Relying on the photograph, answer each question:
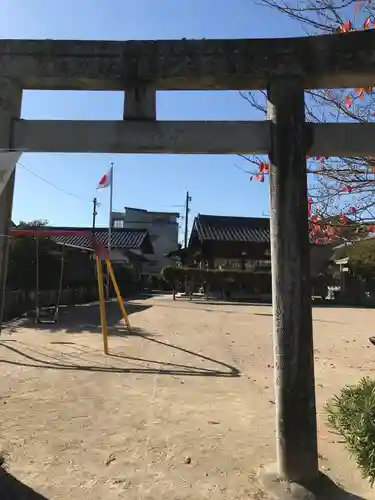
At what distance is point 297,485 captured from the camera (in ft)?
11.5

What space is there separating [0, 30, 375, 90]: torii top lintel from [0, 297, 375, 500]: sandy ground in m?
3.17

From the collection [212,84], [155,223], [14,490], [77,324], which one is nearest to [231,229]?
[77,324]

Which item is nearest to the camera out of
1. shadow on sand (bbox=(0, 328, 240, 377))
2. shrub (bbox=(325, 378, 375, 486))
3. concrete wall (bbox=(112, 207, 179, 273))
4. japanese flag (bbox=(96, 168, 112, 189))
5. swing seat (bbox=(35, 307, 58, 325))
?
shrub (bbox=(325, 378, 375, 486))

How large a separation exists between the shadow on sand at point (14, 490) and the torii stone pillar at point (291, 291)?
1.73 m

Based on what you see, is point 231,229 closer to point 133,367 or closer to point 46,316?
point 46,316

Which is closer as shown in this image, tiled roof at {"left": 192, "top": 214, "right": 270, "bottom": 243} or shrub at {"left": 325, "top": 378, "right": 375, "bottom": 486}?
shrub at {"left": 325, "top": 378, "right": 375, "bottom": 486}

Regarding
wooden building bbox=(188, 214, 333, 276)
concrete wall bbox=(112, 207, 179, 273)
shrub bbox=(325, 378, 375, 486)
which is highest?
concrete wall bbox=(112, 207, 179, 273)

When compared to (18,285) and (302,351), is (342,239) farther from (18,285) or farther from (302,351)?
(18,285)

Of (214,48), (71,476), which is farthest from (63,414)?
(214,48)

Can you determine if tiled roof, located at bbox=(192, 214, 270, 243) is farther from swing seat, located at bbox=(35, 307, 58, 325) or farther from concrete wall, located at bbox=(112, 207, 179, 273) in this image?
concrete wall, located at bbox=(112, 207, 179, 273)

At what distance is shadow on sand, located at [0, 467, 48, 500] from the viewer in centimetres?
343

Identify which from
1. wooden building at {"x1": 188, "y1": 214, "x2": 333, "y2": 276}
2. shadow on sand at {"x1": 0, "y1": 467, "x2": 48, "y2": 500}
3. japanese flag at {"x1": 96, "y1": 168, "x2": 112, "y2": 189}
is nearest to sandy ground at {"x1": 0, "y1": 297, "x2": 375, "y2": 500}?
shadow on sand at {"x1": 0, "y1": 467, "x2": 48, "y2": 500}

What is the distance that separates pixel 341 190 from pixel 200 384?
11.2 ft

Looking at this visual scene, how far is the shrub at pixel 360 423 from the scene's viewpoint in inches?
131
